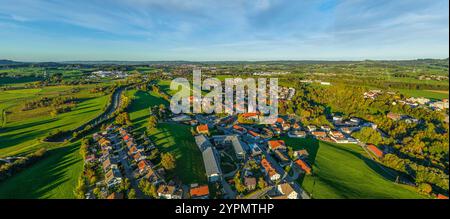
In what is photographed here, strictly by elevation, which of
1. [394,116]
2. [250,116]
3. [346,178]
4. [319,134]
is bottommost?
[346,178]

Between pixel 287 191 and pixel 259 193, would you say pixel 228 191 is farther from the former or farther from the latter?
pixel 287 191

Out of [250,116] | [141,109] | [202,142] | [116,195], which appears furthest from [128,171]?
[141,109]

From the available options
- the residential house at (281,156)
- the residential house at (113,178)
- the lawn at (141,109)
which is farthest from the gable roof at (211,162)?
the lawn at (141,109)

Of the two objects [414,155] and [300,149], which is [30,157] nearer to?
[300,149]

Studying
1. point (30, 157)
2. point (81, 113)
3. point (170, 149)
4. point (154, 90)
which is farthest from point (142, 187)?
point (154, 90)

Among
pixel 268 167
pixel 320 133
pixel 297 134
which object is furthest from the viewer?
pixel 320 133

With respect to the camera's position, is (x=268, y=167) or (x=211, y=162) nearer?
(x=268, y=167)
